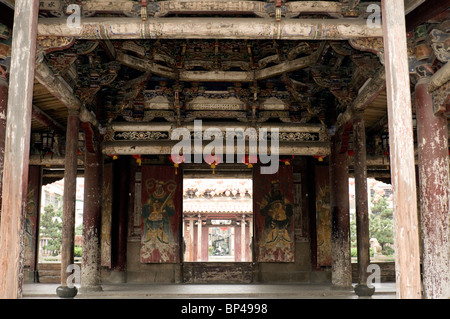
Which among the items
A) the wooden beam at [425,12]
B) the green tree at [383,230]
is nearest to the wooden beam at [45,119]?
the wooden beam at [425,12]

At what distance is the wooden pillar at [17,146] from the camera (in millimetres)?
4254

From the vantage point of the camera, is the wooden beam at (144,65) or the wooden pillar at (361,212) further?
the wooden beam at (144,65)

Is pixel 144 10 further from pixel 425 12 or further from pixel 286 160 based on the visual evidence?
pixel 286 160

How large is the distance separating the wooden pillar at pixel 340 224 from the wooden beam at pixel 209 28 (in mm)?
3789

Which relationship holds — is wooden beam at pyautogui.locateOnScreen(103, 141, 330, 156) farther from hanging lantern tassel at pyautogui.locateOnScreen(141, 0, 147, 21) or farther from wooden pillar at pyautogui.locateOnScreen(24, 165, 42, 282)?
hanging lantern tassel at pyautogui.locateOnScreen(141, 0, 147, 21)

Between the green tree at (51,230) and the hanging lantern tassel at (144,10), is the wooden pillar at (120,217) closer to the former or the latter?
the hanging lantern tassel at (144,10)

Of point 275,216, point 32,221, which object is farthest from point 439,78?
point 32,221

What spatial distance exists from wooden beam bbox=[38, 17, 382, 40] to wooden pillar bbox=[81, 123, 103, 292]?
319cm

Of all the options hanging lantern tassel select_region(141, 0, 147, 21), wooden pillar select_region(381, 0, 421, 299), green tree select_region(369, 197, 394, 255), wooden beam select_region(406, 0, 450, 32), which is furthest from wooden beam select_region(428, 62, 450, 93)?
green tree select_region(369, 197, 394, 255)

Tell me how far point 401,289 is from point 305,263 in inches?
273

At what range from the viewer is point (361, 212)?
7816 mm

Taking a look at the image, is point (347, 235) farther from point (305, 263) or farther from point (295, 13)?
point (295, 13)

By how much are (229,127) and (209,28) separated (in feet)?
14.6
